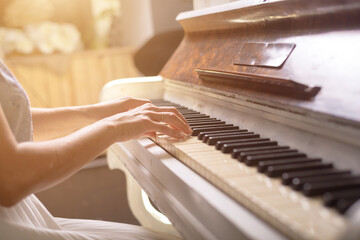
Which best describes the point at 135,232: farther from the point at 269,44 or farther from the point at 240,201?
the point at 269,44

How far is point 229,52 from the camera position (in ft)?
4.81

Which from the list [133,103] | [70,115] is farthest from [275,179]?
[70,115]

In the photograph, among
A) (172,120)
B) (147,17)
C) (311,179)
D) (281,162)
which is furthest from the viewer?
(147,17)

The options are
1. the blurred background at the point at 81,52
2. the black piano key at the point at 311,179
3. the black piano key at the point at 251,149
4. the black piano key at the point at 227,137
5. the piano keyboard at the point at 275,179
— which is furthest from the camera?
the blurred background at the point at 81,52

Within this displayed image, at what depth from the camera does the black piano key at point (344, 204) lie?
0.64 m

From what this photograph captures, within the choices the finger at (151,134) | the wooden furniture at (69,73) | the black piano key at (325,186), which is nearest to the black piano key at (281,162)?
the black piano key at (325,186)

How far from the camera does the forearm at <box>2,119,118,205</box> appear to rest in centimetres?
92

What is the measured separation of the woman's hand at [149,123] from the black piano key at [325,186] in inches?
20.5

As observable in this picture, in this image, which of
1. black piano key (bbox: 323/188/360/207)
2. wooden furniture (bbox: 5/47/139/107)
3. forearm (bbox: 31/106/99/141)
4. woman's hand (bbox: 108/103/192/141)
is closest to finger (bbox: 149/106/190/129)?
woman's hand (bbox: 108/103/192/141)

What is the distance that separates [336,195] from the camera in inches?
26.6

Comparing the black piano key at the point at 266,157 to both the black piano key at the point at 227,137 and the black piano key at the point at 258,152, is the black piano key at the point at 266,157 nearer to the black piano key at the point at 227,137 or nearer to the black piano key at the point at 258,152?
the black piano key at the point at 258,152

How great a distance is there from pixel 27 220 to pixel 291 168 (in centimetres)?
67

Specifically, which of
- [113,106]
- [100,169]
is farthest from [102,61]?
[113,106]

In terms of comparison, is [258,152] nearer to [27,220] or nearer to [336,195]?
[336,195]
